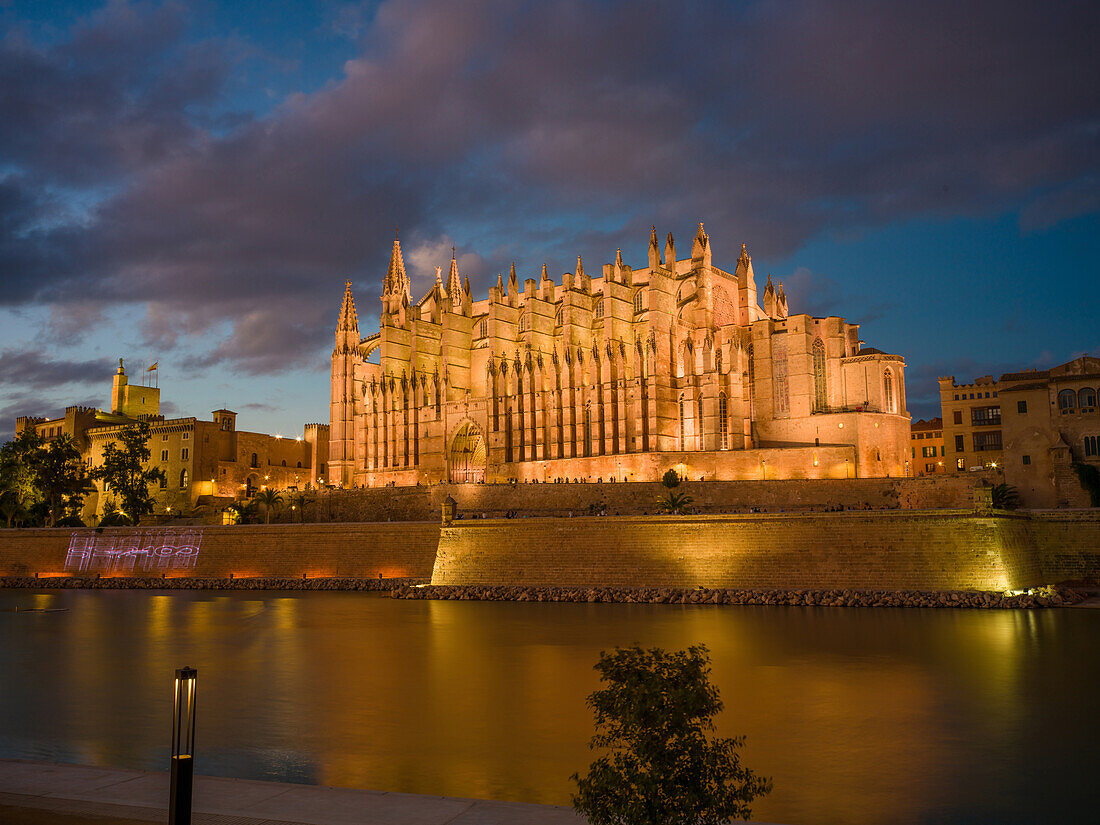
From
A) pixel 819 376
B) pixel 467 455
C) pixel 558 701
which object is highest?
pixel 819 376

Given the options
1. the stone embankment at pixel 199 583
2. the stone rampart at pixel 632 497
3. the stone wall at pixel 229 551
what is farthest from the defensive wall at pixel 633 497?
the stone embankment at pixel 199 583

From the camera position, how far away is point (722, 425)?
49250 millimetres

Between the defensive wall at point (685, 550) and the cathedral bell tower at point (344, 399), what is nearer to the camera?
the defensive wall at point (685, 550)

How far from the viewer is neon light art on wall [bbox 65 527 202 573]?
154 ft

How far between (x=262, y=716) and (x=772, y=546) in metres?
21.3

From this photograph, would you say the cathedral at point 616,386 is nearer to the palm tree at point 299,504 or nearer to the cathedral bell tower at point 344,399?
the cathedral bell tower at point 344,399

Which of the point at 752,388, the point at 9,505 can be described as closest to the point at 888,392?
the point at 752,388

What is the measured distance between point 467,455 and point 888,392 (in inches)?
1049

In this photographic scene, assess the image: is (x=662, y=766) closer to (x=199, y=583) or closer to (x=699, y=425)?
(x=199, y=583)

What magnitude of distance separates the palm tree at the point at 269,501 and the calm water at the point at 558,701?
75.8 ft

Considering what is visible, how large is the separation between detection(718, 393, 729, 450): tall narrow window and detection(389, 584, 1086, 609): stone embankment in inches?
670

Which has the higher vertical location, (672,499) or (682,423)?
(682,423)

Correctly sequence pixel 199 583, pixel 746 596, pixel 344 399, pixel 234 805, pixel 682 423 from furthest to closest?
pixel 344 399
pixel 682 423
pixel 199 583
pixel 746 596
pixel 234 805

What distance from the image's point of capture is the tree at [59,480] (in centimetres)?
5688
